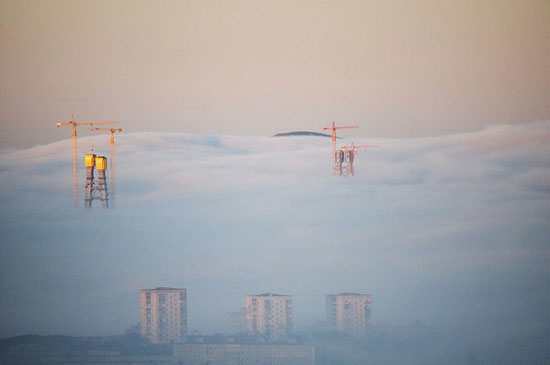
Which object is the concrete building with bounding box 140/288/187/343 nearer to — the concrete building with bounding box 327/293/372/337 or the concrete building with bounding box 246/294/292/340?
the concrete building with bounding box 246/294/292/340

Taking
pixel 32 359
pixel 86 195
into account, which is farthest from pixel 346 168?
pixel 32 359

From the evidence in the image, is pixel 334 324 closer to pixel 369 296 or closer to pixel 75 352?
pixel 369 296

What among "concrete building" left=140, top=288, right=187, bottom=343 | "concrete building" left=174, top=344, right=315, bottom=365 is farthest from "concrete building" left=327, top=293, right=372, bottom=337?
"concrete building" left=140, top=288, right=187, bottom=343

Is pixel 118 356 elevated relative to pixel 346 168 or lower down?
lower down

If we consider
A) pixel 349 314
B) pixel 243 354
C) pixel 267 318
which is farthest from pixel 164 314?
pixel 349 314

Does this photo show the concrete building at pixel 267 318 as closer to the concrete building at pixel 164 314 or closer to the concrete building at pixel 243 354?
the concrete building at pixel 243 354

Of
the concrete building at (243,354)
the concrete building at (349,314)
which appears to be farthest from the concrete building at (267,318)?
the concrete building at (349,314)

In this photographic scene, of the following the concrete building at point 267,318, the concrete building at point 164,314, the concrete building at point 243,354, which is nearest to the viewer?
the concrete building at point 243,354
